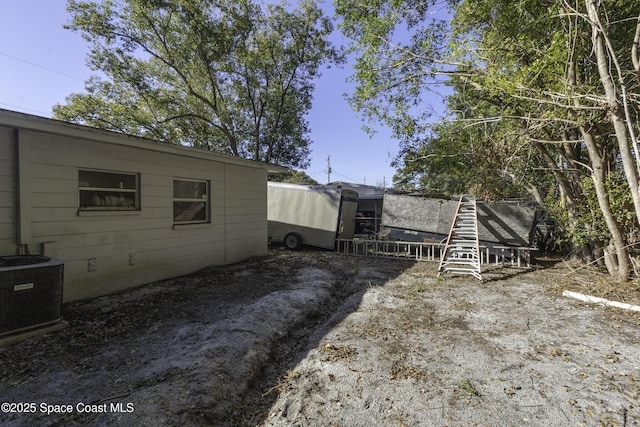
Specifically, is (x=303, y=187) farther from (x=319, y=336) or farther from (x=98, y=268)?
(x=319, y=336)

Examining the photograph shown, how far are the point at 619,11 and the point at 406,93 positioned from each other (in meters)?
4.00

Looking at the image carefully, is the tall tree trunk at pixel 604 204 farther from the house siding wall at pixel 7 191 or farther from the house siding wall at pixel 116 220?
the house siding wall at pixel 7 191

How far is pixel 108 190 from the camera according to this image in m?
5.17

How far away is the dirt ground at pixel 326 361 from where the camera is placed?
91.0 inches

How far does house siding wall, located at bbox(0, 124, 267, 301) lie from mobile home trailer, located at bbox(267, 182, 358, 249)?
10.6ft

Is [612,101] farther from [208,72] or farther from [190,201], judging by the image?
[208,72]

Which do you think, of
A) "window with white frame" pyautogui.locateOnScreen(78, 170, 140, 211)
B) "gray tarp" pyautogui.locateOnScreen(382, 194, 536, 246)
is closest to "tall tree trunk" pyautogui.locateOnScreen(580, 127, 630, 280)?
"gray tarp" pyautogui.locateOnScreen(382, 194, 536, 246)

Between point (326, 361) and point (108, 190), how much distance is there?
4.62 m

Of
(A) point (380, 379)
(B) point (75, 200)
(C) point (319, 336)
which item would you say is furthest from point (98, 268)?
(A) point (380, 379)

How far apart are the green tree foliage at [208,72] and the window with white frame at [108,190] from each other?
8.91 meters

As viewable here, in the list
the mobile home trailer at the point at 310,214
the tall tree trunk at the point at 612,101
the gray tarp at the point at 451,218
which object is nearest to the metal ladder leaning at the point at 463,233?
the gray tarp at the point at 451,218

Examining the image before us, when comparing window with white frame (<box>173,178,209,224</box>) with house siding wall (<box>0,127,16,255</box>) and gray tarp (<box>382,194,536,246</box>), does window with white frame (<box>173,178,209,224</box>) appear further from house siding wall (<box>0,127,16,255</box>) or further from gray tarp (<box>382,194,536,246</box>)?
gray tarp (<box>382,194,536,246</box>)

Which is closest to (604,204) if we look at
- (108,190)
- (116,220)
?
(116,220)

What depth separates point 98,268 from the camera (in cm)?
496
